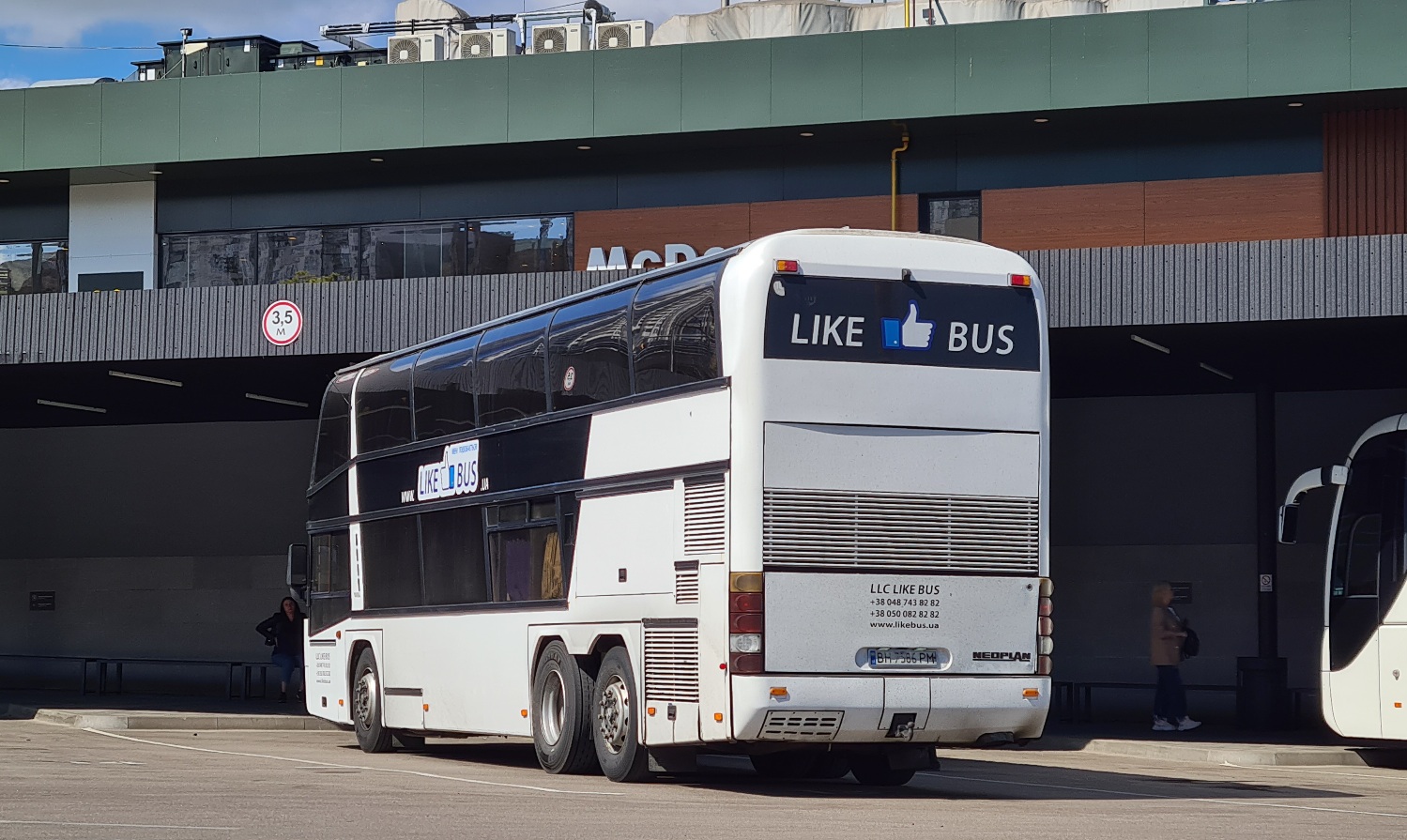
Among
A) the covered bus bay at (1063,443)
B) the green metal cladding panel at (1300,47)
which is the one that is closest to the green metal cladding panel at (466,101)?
the covered bus bay at (1063,443)

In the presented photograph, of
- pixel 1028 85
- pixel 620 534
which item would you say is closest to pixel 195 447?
pixel 1028 85

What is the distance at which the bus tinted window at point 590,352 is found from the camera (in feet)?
49.4

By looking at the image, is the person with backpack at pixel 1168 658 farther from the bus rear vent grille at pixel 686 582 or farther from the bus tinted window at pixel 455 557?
the bus rear vent grille at pixel 686 582

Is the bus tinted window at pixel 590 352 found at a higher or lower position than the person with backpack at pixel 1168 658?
higher

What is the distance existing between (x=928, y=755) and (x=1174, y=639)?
Result: 10035 millimetres

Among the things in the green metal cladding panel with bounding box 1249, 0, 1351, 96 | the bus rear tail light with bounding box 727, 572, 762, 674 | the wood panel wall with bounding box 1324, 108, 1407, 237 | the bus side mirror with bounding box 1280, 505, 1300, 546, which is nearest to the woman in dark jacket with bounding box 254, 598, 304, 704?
the bus side mirror with bounding box 1280, 505, 1300, 546

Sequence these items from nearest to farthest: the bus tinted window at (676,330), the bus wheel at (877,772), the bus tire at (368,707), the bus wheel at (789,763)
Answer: the bus tinted window at (676,330) → the bus wheel at (877,772) → the bus wheel at (789,763) → the bus tire at (368,707)

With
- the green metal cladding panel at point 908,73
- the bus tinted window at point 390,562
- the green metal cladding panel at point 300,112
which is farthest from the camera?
the green metal cladding panel at point 300,112

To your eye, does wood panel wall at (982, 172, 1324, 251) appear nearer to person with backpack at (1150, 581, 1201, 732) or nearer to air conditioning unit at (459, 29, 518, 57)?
person with backpack at (1150, 581, 1201, 732)

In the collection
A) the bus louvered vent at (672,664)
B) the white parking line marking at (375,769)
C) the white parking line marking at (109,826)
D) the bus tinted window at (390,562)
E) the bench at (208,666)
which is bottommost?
the bench at (208,666)

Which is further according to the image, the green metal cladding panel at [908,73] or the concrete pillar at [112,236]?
the concrete pillar at [112,236]

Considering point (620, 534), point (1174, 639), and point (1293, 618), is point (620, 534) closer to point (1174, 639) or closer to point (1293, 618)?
point (1174, 639)

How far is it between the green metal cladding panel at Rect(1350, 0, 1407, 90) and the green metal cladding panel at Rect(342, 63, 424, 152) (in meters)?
14.1

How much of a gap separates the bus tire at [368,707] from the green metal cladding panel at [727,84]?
12.4m
